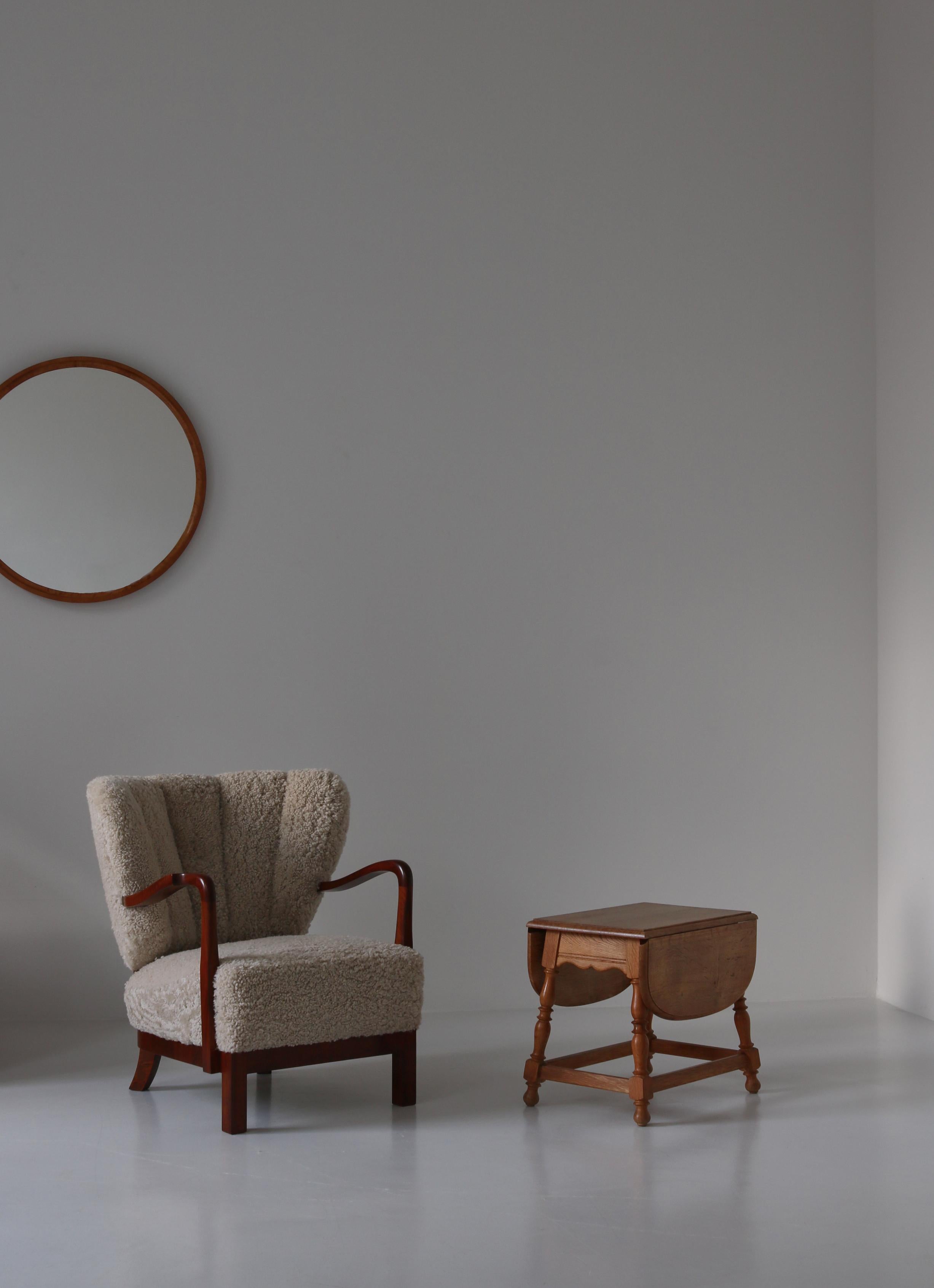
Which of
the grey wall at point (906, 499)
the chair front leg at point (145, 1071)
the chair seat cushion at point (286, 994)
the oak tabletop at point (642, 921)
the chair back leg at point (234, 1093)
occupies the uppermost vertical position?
the grey wall at point (906, 499)

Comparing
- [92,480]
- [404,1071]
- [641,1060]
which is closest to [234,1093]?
[404,1071]

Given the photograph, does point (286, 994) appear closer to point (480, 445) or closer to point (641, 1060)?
point (641, 1060)

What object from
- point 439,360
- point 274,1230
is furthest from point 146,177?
point 274,1230

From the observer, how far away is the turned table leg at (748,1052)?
285cm

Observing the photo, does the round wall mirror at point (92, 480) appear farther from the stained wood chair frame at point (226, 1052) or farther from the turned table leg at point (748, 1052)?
the turned table leg at point (748, 1052)

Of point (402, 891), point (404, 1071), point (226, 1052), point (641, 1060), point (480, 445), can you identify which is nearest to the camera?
point (226, 1052)

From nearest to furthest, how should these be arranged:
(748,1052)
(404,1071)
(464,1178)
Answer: (464,1178), (404,1071), (748,1052)

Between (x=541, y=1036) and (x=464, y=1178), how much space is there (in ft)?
1.81

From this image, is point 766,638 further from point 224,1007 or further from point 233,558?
point 224,1007

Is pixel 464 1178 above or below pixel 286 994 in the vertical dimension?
below

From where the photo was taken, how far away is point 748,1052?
287cm

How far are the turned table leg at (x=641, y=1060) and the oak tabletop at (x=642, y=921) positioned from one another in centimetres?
11

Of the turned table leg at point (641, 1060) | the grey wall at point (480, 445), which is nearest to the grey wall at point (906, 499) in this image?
the grey wall at point (480, 445)

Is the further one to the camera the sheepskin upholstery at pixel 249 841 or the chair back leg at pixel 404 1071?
the sheepskin upholstery at pixel 249 841
